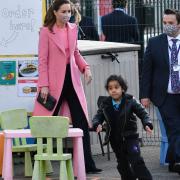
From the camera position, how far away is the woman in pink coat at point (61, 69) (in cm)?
1035

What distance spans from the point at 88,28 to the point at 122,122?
6365mm

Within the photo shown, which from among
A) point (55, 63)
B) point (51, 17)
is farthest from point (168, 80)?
point (51, 17)

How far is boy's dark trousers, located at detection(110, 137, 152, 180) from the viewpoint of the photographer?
9336 mm

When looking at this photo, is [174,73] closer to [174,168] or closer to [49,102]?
[174,168]

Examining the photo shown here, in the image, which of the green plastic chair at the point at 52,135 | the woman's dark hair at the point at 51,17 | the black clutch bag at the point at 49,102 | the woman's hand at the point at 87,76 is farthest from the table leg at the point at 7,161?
the woman's dark hair at the point at 51,17

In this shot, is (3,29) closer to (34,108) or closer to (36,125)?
(34,108)

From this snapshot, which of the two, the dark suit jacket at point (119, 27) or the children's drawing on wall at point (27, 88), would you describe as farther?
the dark suit jacket at point (119, 27)

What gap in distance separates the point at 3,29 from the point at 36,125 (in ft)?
7.83

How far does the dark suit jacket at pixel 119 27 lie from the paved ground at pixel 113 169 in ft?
12.6

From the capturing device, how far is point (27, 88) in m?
11.3

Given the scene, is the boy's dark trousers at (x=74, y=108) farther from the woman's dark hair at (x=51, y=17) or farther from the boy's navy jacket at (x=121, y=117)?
the boy's navy jacket at (x=121, y=117)

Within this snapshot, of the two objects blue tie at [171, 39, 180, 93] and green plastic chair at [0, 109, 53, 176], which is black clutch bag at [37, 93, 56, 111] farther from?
blue tie at [171, 39, 180, 93]

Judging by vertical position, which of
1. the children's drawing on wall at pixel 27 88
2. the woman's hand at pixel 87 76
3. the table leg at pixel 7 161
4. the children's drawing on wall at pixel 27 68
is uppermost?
the children's drawing on wall at pixel 27 68

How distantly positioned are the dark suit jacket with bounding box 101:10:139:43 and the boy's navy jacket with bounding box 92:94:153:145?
6219 mm
